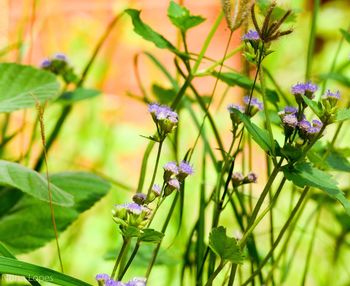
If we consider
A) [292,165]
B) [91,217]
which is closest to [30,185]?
[292,165]

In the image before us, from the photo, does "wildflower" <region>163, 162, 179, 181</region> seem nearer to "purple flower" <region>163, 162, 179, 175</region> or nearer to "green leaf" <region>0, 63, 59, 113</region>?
"purple flower" <region>163, 162, 179, 175</region>

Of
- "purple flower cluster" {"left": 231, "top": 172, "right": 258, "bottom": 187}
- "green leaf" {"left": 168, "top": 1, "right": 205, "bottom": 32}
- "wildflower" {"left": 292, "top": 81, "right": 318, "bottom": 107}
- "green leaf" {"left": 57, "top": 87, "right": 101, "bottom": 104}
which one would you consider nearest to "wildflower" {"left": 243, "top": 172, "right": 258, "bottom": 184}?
"purple flower cluster" {"left": 231, "top": 172, "right": 258, "bottom": 187}

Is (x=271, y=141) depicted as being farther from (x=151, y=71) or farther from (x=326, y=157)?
(x=151, y=71)

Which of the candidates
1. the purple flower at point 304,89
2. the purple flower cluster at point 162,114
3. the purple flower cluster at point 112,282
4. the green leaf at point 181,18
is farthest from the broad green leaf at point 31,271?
the green leaf at point 181,18

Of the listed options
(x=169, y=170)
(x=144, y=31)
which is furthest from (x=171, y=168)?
(x=144, y=31)

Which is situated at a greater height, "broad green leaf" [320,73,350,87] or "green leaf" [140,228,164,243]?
"broad green leaf" [320,73,350,87]

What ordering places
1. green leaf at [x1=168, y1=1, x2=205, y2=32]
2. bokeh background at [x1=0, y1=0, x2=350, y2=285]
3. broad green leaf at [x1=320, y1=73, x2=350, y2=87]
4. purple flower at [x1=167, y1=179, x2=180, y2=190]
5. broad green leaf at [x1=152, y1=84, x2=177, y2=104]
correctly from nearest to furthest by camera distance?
purple flower at [x1=167, y1=179, x2=180, y2=190]
green leaf at [x1=168, y1=1, x2=205, y2=32]
broad green leaf at [x1=320, y1=73, x2=350, y2=87]
broad green leaf at [x1=152, y1=84, x2=177, y2=104]
bokeh background at [x1=0, y1=0, x2=350, y2=285]
